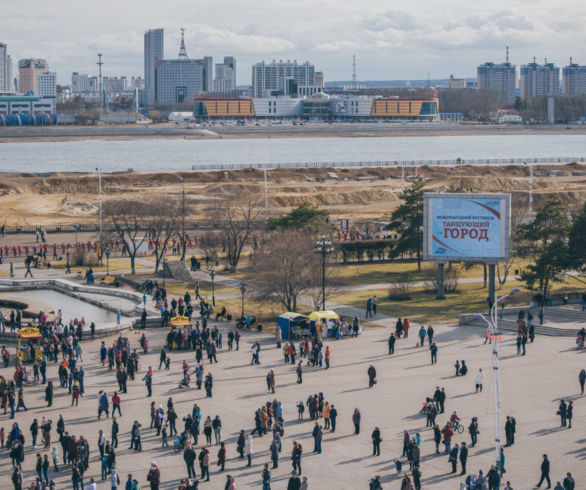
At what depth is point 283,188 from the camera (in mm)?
118438

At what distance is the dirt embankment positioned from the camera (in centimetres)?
9825

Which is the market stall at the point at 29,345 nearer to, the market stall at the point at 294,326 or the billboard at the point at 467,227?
the market stall at the point at 294,326

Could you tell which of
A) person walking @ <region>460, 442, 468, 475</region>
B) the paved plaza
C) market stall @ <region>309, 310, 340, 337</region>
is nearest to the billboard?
the paved plaza

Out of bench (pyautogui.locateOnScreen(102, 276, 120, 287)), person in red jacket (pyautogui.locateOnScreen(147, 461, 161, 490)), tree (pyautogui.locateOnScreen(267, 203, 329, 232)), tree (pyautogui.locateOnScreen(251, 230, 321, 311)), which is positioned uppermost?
tree (pyautogui.locateOnScreen(267, 203, 329, 232))

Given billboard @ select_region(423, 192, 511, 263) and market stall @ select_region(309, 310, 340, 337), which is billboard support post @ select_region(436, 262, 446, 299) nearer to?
billboard @ select_region(423, 192, 511, 263)

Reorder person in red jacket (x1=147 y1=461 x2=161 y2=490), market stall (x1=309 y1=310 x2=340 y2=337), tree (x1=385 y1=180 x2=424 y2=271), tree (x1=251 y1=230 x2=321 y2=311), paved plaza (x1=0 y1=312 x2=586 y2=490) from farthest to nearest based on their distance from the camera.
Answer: tree (x1=385 y1=180 x2=424 y2=271), tree (x1=251 y1=230 x2=321 y2=311), market stall (x1=309 y1=310 x2=340 y2=337), paved plaza (x1=0 y1=312 x2=586 y2=490), person in red jacket (x1=147 y1=461 x2=161 y2=490)

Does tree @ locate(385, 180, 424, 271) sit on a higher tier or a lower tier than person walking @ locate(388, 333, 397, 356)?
higher

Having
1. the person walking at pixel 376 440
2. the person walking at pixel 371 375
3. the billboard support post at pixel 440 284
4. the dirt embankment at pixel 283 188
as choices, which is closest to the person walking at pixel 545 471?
the person walking at pixel 376 440

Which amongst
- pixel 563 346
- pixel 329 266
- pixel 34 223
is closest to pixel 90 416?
pixel 563 346

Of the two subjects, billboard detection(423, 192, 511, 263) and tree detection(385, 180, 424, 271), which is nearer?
billboard detection(423, 192, 511, 263)

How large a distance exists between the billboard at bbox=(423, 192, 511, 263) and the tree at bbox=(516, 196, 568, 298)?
2.45m

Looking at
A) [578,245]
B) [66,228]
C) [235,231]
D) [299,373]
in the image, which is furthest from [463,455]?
[66,228]

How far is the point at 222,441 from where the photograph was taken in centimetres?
2758

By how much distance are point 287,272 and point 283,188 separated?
72950mm
